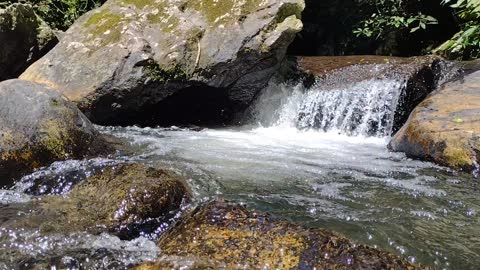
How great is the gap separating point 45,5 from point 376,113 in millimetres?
7794

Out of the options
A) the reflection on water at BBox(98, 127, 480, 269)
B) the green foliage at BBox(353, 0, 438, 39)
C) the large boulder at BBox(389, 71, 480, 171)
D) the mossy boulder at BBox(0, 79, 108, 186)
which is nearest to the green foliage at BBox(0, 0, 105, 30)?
the reflection on water at BBox(98, 127, 480, 269)

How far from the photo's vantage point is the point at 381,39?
10.0m


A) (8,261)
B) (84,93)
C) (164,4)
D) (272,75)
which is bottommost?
(8,261)

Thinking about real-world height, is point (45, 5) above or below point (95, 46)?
above

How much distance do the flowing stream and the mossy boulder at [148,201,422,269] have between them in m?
0.24

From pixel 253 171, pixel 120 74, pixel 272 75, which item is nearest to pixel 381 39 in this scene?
A: pixel 272 75

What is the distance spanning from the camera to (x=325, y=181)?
4.16 metres

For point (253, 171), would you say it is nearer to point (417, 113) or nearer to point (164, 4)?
point (417, 113)

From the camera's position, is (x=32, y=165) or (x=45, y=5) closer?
(x=32, y=165)

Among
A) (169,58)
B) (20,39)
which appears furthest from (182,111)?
(20,39)

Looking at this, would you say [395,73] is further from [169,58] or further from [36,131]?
[36,131]

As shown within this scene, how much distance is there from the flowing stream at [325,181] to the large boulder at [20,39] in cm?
291

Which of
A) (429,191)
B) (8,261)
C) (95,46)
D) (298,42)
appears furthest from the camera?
(298,42)

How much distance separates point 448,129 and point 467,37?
7.11 ft
